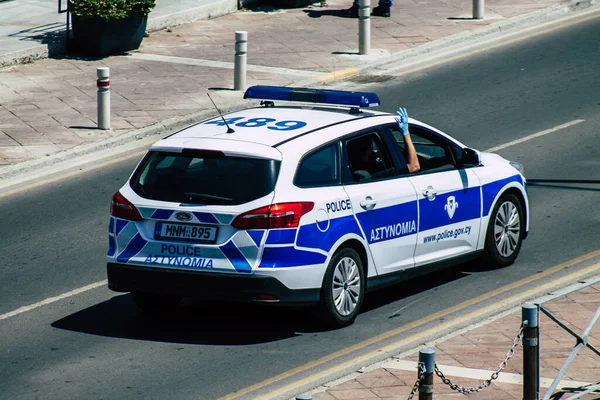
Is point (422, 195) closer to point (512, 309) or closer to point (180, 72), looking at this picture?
point (512, 309)

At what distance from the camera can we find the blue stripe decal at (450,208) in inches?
435

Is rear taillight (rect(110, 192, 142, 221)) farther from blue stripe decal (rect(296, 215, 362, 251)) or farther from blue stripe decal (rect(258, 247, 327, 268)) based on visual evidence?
blue stripe decal (rect(296, 215, 362, 251))

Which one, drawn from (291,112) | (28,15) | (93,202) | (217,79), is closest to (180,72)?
(217,79)

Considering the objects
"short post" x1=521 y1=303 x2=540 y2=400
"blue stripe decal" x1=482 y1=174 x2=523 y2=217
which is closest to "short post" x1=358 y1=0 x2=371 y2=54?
"blue stripe decal" x1=482 y1=174 x2=523 y2=217

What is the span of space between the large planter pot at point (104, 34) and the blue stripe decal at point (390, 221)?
1158 centimetres

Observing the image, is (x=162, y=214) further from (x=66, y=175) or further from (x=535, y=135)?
(x=535, y=135)

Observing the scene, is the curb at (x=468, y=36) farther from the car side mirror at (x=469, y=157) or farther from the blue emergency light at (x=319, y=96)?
the car side mirror at (x=469, y=157)

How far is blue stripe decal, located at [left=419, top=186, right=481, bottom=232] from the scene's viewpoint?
1105 cm

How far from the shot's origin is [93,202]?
47.4 ft

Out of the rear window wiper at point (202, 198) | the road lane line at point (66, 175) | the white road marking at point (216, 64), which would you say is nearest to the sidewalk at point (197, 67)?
the white road marking at point (216, 64)

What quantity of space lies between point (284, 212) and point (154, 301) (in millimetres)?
1739

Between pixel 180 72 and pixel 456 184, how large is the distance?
9937 mm

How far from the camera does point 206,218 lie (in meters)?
9.87

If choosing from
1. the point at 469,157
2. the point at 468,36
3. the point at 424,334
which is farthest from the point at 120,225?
the point at 468,36
